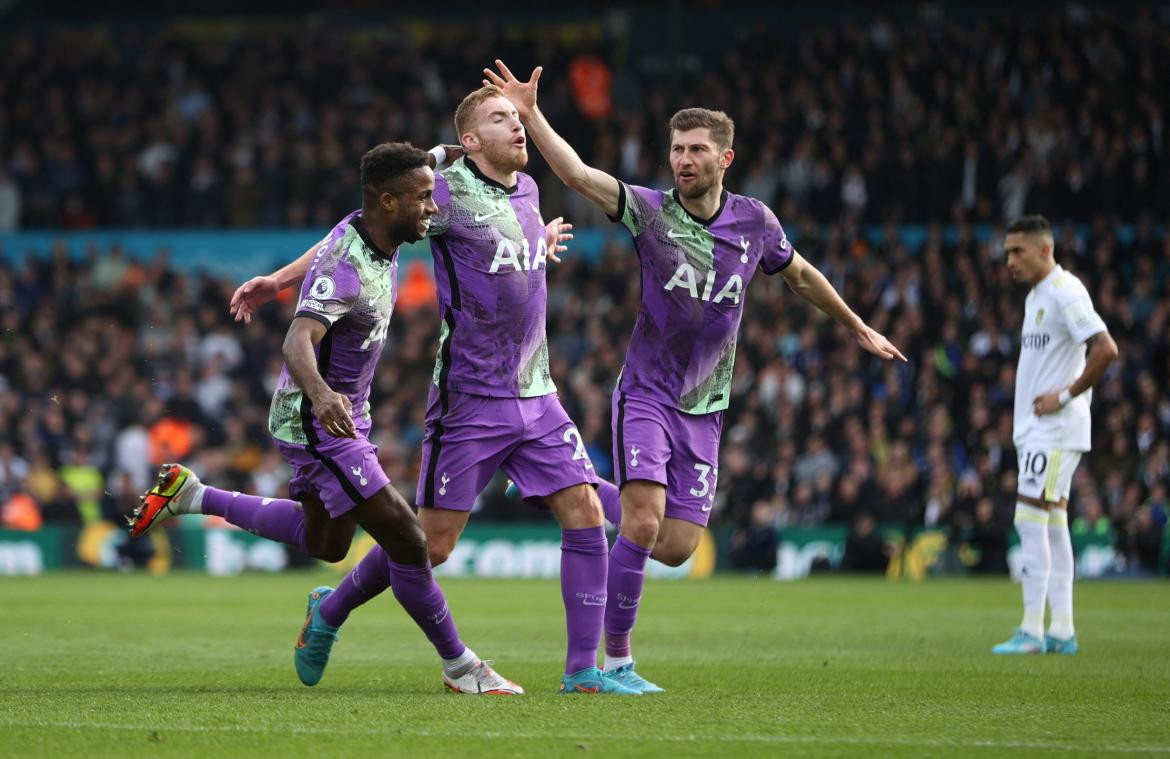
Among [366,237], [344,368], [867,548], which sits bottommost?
[867,548]

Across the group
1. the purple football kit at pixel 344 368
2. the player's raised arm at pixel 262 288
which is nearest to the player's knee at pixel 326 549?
the purple football kit at pixel 344 368

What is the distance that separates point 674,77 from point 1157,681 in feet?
56.8

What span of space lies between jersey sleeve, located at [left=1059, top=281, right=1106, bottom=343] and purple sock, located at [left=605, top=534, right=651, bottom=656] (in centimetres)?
395

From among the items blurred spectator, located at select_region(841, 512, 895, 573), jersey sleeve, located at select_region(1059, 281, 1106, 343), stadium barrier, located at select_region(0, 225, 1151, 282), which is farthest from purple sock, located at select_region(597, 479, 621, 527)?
stadium barrier, located at select_region(0, 225, 1151, 282)

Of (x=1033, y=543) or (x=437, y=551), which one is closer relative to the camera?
(x=437, y=551)

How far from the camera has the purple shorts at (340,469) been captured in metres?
7.83

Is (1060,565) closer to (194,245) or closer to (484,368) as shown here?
(484,368)

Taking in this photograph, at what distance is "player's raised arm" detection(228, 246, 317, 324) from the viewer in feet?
26.6

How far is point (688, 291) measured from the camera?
8.44 meters

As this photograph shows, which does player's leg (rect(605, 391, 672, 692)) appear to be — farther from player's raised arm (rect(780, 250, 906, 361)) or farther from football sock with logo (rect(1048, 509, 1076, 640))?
football sock with logo (rect(1048, 509, 1076, 640))

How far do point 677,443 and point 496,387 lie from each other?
1.04 m

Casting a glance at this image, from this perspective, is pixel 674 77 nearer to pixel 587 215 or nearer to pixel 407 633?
pixel 587 215

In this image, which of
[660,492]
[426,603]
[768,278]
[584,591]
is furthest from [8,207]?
[584,591]

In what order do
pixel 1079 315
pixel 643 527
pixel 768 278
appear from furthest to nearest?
pixel 768 278, pixel 1079 315, pixel 643 527
